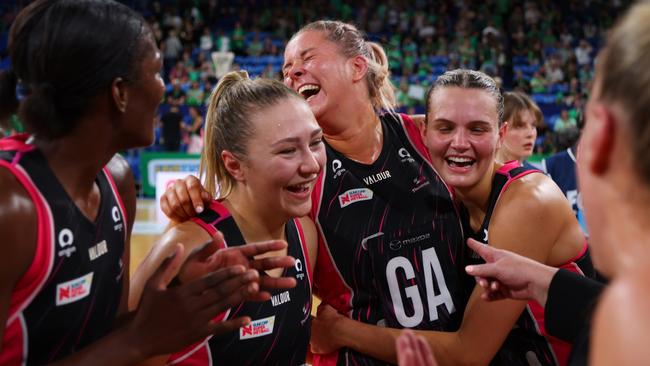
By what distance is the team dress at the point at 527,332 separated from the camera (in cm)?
268

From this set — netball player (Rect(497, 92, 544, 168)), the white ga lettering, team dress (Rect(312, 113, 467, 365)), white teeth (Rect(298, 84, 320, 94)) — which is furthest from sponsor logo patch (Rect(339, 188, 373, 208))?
netball player (Rect(497, 92, 544, 168))

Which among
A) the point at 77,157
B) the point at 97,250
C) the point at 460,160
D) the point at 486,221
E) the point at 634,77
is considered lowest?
the point at 486,221

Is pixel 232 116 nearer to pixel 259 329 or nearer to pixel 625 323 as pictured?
pixel 259 329

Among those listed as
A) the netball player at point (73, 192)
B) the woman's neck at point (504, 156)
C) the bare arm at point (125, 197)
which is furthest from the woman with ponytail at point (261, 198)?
the woman's neck at point (504, 156)

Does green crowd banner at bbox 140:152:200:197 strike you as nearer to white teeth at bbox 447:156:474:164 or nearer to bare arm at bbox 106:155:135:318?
white teeth at bbox 447:156:474:164

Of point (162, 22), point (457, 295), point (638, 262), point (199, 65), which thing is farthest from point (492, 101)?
point (162, 22)

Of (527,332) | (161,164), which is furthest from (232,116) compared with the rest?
(161,164)

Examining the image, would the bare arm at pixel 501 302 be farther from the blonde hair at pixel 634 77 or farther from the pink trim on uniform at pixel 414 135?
the blonde hair at pixel 634 77

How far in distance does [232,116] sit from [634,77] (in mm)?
1748

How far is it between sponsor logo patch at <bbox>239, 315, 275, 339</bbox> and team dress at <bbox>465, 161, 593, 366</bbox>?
932mm

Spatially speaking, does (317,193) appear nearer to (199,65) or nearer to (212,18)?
(199,65)

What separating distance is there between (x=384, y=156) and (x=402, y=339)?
1709 millimetres

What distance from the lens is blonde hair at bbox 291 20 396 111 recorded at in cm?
317

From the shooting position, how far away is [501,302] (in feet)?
8.34
